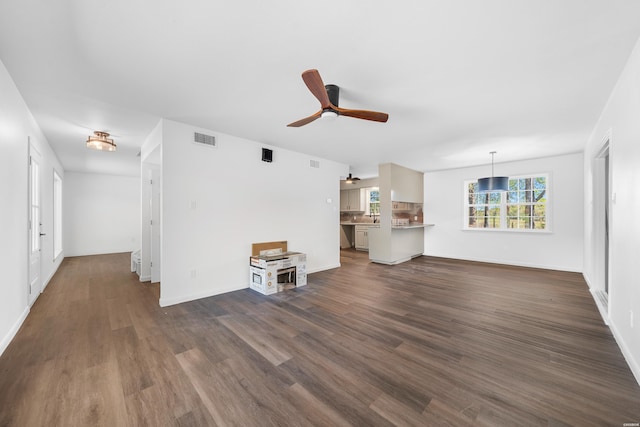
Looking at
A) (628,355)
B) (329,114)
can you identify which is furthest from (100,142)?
(628,355)

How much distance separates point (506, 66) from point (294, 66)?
72.0 inches

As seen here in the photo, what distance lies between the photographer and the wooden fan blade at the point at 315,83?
188cm

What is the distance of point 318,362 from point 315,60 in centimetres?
254

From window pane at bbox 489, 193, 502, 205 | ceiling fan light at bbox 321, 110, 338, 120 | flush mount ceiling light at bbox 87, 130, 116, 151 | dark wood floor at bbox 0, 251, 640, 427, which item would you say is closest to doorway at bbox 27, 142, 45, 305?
dark wood floor at bbox 0, 251, 640, 427

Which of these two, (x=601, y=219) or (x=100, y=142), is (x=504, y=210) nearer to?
(x=601, y=219)

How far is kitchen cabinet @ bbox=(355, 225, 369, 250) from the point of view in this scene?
893cm

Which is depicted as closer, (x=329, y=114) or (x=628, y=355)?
(x=628, y=355)

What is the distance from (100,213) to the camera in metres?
8.06

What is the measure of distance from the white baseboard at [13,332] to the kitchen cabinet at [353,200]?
810cm

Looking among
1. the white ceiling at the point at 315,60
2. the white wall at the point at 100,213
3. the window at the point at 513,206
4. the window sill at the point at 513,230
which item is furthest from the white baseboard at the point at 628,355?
the white wall at the point at 100,213

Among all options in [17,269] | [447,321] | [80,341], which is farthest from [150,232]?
[447,321]

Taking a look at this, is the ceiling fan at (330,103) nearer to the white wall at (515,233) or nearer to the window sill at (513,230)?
the white wall at (515,233)

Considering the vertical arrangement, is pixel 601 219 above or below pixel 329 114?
below

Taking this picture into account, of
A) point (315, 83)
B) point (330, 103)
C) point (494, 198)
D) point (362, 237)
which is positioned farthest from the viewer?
point (362, 237)
